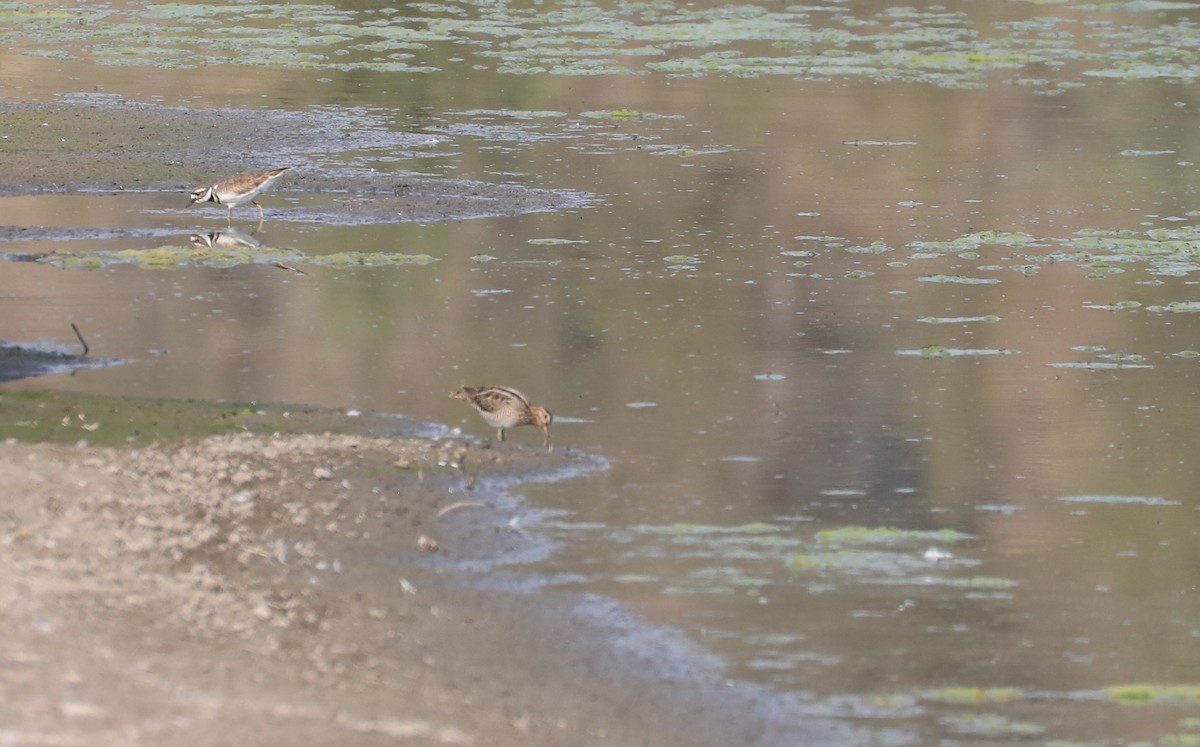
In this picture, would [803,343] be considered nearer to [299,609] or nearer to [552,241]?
[552,241]

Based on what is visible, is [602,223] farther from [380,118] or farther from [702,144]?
[380,118]

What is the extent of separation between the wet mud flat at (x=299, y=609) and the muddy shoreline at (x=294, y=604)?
13 millimetres

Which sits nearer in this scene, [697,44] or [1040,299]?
[1040,299]

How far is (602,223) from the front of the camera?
18.6m

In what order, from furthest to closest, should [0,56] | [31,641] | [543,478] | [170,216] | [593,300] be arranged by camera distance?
[0,56] → [170,216] → [593,300] → [543,478] → [31,641]

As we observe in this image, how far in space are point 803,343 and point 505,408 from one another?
3702 millimetres

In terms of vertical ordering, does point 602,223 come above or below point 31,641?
below

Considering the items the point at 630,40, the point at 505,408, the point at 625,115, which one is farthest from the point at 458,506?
the point at 630,40

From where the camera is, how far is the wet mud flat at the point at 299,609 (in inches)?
277

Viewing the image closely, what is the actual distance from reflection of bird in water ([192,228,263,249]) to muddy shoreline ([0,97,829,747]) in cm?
498

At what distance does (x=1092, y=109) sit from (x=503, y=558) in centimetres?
1978

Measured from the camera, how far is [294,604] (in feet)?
27.5

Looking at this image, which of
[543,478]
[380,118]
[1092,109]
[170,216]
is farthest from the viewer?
[1092,109]

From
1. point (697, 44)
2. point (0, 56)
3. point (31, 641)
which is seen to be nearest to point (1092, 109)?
point (697, 44)
